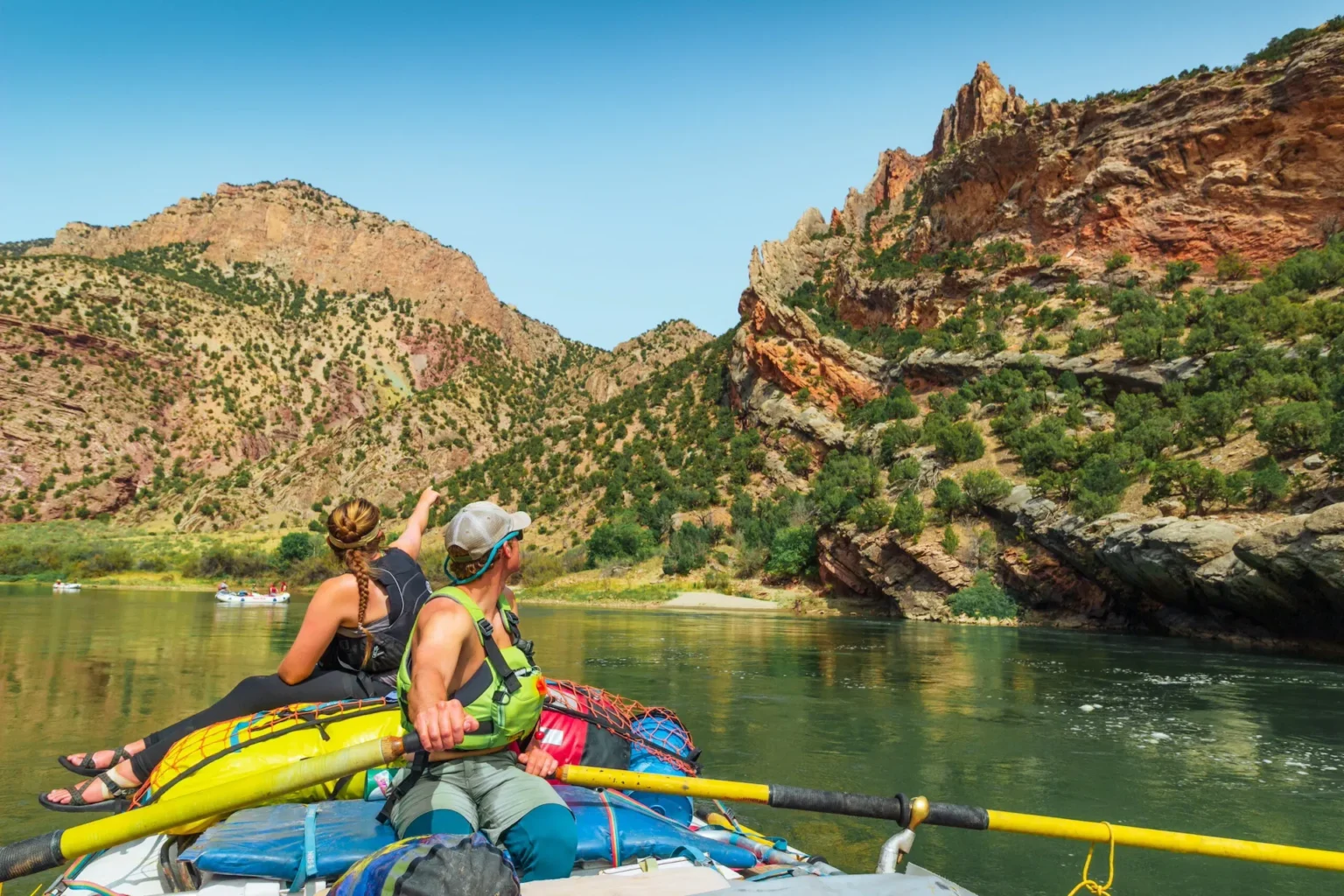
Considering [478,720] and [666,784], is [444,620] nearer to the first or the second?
[478,720]

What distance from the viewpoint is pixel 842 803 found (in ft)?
12.7

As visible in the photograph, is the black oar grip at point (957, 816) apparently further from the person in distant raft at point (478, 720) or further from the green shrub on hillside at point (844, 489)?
the green shrub on hillside at point (844, 489)

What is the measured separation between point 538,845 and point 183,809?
1.31 metres

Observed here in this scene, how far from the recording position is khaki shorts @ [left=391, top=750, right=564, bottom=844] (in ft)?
11.2

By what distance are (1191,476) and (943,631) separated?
9168mm

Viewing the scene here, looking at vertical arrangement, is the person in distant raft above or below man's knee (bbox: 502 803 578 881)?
above

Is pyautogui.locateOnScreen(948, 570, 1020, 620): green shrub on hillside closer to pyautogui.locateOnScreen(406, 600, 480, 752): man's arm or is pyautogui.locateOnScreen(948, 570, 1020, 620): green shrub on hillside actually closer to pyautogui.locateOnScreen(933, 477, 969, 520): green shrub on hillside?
pyautogui.locateOnScreen(933, 477, 969, 520): green shrub on hillside

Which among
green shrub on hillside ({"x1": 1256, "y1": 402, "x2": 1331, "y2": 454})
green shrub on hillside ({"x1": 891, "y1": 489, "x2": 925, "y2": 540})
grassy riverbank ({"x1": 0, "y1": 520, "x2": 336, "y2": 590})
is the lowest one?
grassy riverbank ({"x1": 0, "y1": 520, "x2": 336, "y2": 590})

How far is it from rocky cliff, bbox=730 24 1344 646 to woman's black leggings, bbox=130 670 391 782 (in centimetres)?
2067

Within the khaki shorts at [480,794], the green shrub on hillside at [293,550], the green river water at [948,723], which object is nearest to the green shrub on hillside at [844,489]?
the green river water at [948,723]

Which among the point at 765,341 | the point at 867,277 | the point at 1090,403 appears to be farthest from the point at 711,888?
the point at 867,277

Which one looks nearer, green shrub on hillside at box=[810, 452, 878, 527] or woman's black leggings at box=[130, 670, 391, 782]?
woman's black leggings at box=[130, 670, 391, 782]

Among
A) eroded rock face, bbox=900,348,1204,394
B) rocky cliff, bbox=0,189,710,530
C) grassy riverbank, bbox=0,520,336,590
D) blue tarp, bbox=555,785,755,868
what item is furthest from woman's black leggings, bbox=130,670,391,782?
rocky cliff, bbox=0,189,710,530

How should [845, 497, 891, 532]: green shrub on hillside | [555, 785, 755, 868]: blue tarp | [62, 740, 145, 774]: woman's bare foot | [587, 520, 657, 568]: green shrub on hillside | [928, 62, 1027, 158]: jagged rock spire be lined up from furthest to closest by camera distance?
[928, 62, 1027, 158]: jagged rock spire, [587, 520, 657, 568]: green shrub on hillside, [845, 497, 891, 532]: green shrub on hillside, [62, 740, 145, 774]: woman's bare foot, [555, 785, 755, 868]: blue tarp
